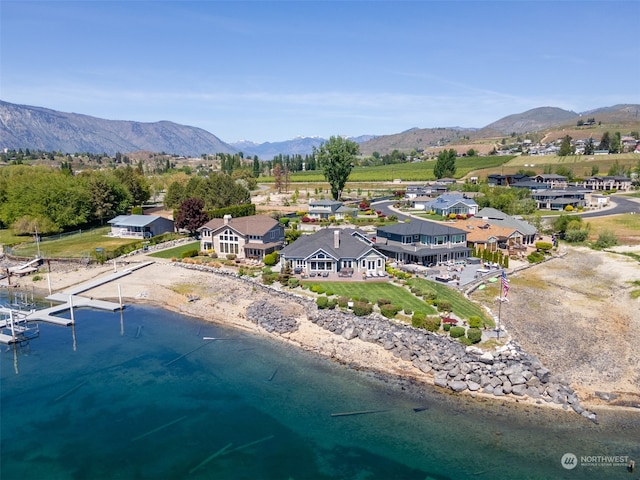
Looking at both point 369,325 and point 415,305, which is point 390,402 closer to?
point 369,325

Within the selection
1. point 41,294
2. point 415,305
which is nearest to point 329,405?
point 415,305

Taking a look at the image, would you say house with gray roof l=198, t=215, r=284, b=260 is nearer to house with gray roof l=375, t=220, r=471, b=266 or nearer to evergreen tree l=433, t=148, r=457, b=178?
house with gray roof l=375, t=220, r=471, b=266

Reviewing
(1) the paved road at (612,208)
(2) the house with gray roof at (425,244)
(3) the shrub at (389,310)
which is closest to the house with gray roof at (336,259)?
(2) the house with gray roof at (425,244)

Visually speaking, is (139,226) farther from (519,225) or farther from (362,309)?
(519,225)

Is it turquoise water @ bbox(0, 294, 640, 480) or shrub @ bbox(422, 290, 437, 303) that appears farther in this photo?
shrub @ bbox(422, 290, 437, 303)

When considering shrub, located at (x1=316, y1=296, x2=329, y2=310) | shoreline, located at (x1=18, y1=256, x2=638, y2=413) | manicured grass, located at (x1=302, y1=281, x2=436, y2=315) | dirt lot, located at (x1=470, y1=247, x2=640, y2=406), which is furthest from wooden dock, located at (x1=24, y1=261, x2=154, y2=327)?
dirt lot, located at (x1=470, y1=247, x2=640, y2=406)
